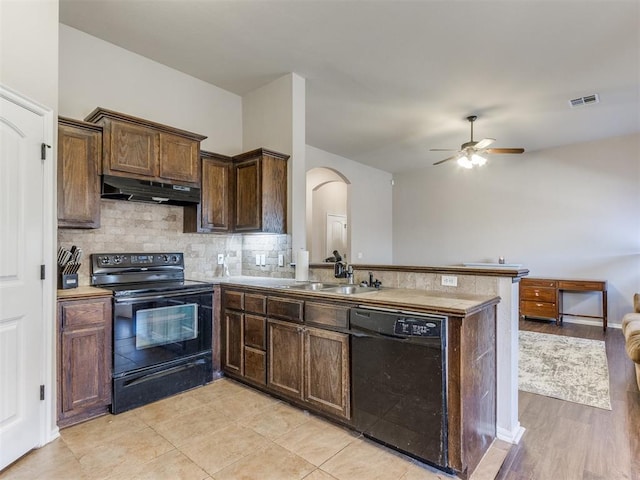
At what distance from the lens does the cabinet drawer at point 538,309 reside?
19.2 ft

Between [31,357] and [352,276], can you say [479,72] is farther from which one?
[31,357]

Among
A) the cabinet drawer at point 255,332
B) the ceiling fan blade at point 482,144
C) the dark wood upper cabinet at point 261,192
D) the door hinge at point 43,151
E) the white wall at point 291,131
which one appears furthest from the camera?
the ceiling fan blade at point 482,144

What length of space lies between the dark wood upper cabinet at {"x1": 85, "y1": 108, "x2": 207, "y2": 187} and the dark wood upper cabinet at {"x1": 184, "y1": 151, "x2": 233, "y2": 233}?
21cm

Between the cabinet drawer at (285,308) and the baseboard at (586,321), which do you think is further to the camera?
the baseboard at (586,321)

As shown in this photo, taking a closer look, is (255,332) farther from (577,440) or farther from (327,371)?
(577,440)

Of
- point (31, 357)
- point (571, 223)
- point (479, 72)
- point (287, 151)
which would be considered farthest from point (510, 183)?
point (31, 357)

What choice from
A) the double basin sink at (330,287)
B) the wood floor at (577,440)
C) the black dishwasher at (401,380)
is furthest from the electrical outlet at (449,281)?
the wood floor at (577,440)

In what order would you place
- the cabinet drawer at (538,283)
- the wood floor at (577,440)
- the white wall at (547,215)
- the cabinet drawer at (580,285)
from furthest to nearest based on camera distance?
the cabinet drawer at (538,283), the white wall at (547,215), the cabinet drawer at (580,285), the wood floor at (577,440)

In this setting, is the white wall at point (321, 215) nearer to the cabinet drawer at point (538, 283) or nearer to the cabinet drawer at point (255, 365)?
the cabinet drawer at point (538, 283)

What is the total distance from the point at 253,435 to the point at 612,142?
7.04 metres

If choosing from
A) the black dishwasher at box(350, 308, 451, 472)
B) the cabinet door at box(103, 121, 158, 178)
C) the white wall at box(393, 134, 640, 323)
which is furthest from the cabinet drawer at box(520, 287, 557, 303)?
the cabinet door at box(103, 121, 158, 178)

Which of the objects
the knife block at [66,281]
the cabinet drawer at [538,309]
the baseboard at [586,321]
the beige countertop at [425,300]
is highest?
the knife block at [66,281]

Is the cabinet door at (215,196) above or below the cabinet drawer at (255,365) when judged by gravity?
above

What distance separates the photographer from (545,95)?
4.16 metres
